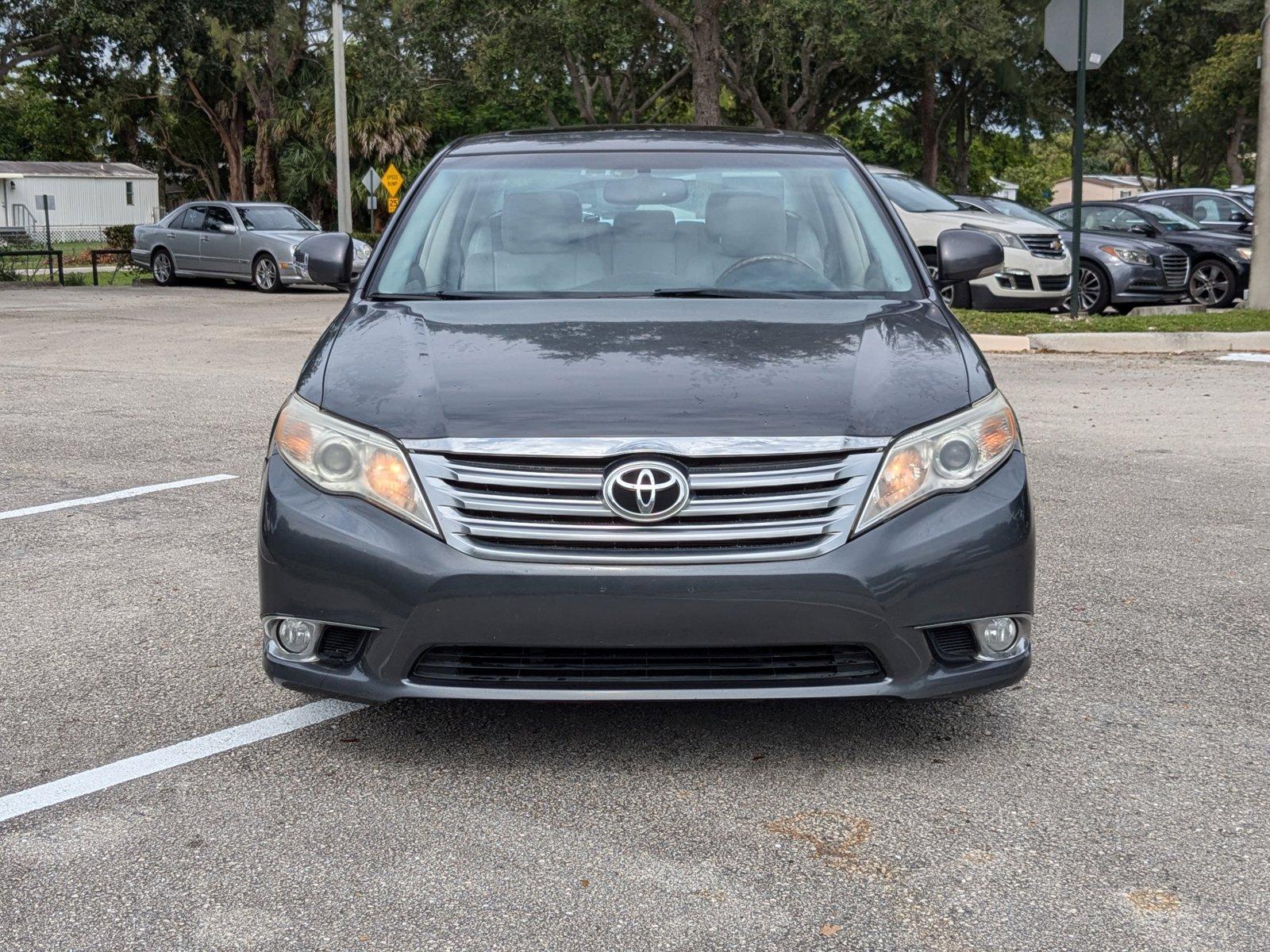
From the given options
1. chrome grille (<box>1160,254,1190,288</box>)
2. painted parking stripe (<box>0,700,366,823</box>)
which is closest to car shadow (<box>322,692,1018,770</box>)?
painted parking stripe (<box>0,700,366,823</box>)

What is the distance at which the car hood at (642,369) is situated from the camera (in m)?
3.42

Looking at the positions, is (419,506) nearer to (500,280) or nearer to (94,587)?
(500,280)

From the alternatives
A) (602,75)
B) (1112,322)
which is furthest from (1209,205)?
(602,75)

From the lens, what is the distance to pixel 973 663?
3.53m

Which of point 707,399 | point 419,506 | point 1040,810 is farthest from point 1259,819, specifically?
point 419,506

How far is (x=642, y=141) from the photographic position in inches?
201

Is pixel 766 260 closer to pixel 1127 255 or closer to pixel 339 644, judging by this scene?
pixel 339 644

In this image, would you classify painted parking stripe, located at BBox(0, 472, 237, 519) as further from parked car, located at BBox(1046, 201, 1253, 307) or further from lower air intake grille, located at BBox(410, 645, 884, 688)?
parked car, located at BBox(1046, 201, 1253, 307)

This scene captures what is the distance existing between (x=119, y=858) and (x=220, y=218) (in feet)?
79.7

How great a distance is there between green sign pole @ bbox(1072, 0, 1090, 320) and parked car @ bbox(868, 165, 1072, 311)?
0.47 m

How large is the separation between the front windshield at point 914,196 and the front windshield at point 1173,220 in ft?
12.0

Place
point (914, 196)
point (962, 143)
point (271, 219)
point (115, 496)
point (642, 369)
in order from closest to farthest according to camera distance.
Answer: point (642, 369)
point (115, 496)
point (914, 196)
point (271, 219)
point (962, 143)

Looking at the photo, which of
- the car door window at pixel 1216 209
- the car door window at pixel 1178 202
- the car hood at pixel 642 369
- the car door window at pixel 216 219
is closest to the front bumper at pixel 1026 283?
the car door window at pixel 1178 202

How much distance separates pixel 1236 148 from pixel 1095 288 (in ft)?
108
